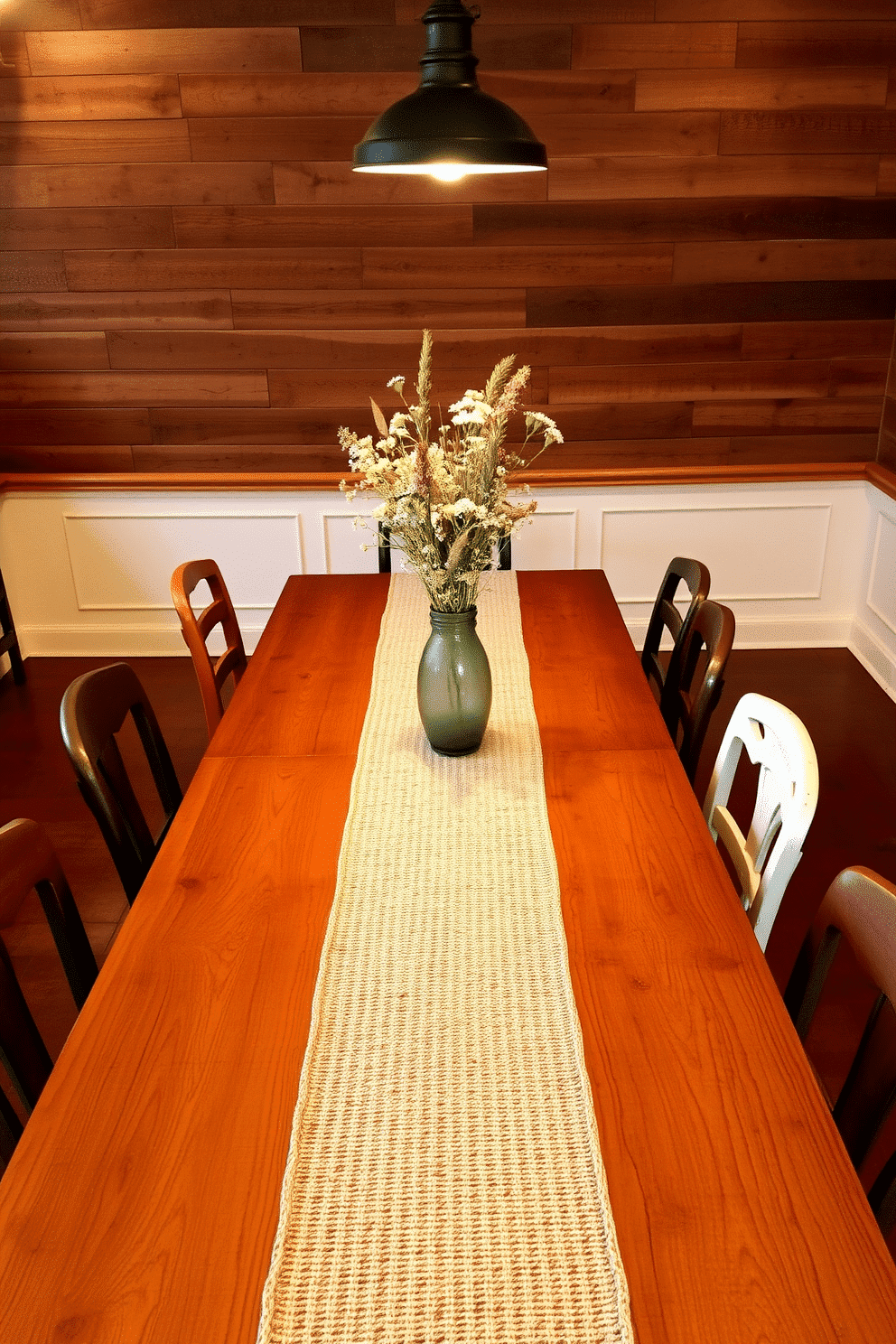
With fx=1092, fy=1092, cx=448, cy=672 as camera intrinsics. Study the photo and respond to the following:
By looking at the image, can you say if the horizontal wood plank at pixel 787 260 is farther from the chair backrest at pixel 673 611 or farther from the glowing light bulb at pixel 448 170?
the glowing light bulb at pixel 448 170

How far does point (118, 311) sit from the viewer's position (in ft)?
13.2

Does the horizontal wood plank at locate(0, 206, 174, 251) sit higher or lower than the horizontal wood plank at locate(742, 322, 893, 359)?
higher

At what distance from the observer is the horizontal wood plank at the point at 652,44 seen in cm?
369

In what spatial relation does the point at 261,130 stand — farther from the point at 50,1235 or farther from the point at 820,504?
the point at 50,1235

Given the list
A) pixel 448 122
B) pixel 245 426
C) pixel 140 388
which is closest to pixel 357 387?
pixel 245 426

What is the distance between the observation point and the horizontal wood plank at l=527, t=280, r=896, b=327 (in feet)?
13.1

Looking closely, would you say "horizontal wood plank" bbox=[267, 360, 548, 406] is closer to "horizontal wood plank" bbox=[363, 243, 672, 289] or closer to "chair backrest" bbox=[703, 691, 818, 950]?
"horizontal wood plank" bbox=[363, 243, 672, 289]

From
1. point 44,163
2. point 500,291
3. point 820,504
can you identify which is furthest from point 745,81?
point 44,163

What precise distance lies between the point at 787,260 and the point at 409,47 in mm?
1521

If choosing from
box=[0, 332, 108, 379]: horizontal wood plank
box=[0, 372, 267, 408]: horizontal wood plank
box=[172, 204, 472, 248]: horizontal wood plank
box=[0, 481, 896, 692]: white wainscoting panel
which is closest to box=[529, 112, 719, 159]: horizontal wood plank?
box=[172, 204, 472, 248]: horizontal wood plank

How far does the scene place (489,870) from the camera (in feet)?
5.35

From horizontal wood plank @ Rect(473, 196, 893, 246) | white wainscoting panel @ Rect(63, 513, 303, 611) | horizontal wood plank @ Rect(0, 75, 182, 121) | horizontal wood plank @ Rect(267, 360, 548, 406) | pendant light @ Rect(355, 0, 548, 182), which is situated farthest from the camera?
white wainscoting panel @ Rect(63, 513, 303, 611)

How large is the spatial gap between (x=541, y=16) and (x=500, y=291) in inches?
34.8

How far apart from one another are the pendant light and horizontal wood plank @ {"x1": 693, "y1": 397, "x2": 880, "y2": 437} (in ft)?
8.21
